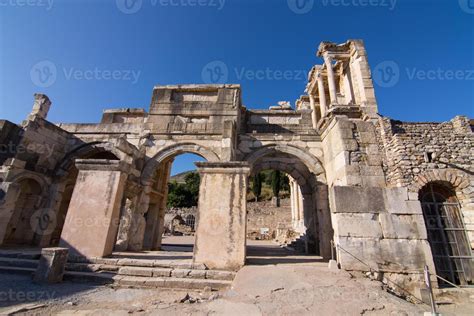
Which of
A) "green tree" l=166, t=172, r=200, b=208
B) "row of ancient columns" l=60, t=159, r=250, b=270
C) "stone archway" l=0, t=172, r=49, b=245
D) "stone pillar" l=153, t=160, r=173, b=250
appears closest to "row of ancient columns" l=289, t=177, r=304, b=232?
"stone pillar" l=153, t=160, r=173, b=250

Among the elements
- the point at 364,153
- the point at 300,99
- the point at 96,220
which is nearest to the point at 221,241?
the point at 96,220

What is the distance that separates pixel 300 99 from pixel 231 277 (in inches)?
634

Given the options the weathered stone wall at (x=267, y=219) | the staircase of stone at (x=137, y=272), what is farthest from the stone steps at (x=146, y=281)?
the weathered stone wall at (x=267, y=219)

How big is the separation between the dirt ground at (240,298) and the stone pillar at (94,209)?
3.16 feet

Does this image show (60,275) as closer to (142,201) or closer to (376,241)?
(142,201)

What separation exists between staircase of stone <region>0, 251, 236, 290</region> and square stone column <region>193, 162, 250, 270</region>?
27 cm

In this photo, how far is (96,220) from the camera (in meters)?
Result: 5.46

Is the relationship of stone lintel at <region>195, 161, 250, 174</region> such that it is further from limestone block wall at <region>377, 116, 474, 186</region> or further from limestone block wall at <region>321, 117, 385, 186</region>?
limestone block wall at <region>377, 116, 474, 186</region>

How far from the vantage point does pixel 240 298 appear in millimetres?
3469

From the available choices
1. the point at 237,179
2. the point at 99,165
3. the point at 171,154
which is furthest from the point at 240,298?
the point at 171,154

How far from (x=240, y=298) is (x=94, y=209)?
4.27m

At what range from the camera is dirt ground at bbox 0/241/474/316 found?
123 inches

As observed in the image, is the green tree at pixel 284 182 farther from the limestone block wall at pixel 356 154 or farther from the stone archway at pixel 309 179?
the limestone block wall at pixel 356 154

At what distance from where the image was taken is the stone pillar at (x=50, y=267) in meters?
4.40
